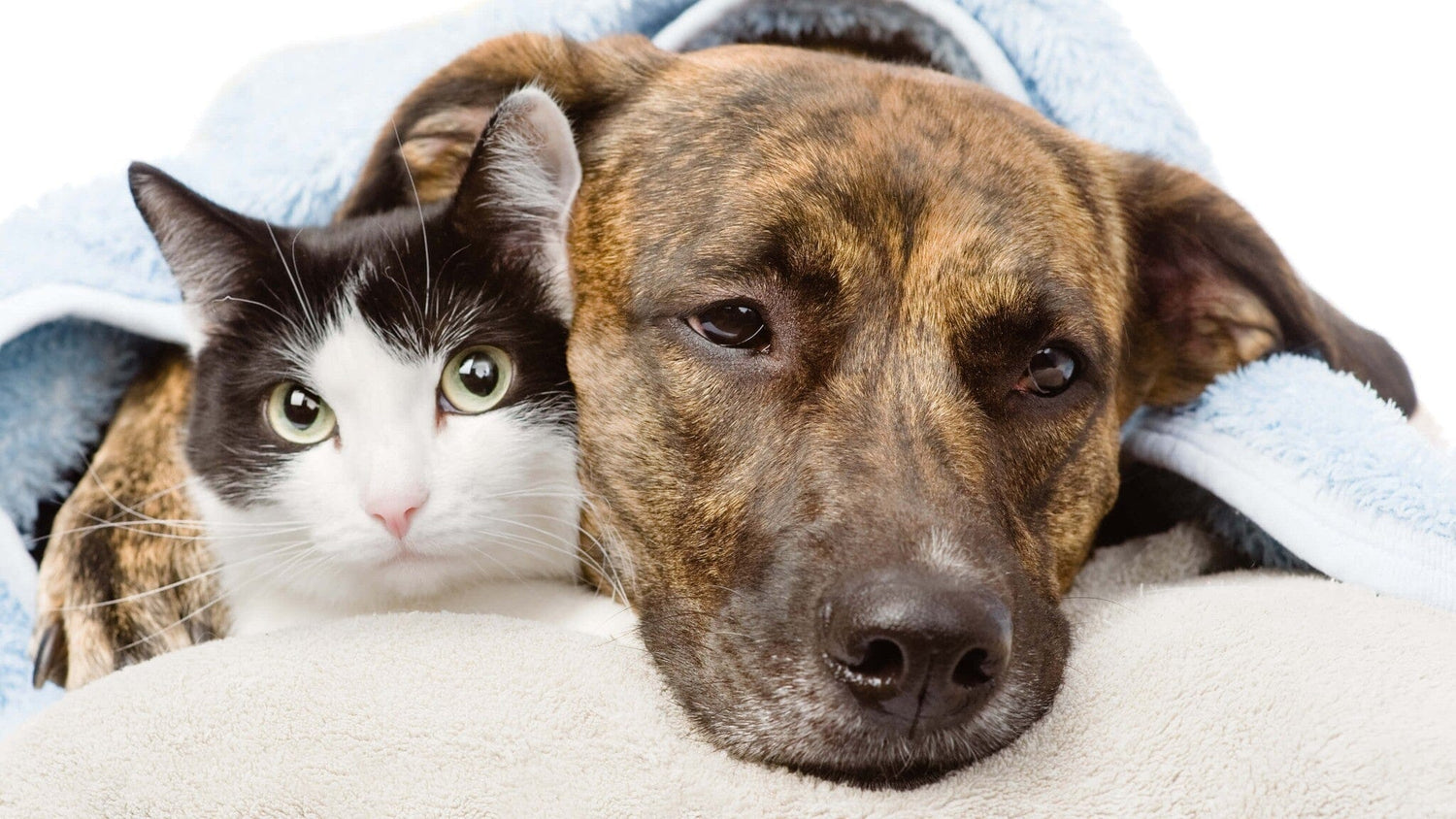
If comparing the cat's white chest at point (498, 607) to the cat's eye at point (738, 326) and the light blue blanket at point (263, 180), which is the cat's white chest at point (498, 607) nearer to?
the cat's eye at point (738, 326)

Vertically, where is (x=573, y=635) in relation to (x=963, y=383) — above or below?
below

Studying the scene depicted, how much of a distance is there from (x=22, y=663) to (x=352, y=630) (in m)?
1.05

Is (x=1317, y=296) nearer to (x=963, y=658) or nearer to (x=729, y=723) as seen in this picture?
(x=963, y=658)

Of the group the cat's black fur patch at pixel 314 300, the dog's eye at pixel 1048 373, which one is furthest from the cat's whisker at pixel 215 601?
the dog's eye at pixel 1048 373

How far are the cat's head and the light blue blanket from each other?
1.43 feet

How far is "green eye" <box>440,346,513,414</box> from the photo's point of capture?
1714 mm

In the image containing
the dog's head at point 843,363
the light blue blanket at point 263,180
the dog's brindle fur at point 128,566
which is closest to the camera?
the dog's head at point 843,363

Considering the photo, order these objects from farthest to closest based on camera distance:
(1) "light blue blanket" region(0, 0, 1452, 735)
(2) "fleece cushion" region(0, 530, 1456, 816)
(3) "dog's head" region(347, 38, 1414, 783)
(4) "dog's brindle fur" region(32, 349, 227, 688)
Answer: (1) "light blue blanket" region(0, 0, 1452, 735)
(4) "dog's brindle fur" region(32, 349, 227, 688)
(3) "dog's head" region(347, 38, 1414, 783)
(2) "fleece cushion" region(0, 530, 1456, 816)

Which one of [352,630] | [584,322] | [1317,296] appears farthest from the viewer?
[1317,296]

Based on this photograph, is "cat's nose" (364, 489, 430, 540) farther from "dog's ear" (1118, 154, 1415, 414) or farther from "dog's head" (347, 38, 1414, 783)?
"dog's ear" (1118, 154, 1415, 414)

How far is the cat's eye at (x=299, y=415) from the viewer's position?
66.9 inches

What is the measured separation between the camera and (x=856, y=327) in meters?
1.69

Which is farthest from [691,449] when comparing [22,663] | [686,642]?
[22,663]

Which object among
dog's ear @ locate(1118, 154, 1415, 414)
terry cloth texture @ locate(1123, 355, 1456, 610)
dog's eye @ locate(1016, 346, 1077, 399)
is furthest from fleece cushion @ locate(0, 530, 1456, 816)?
dog's ear @ locate(1118, 154, 1415, 414)
